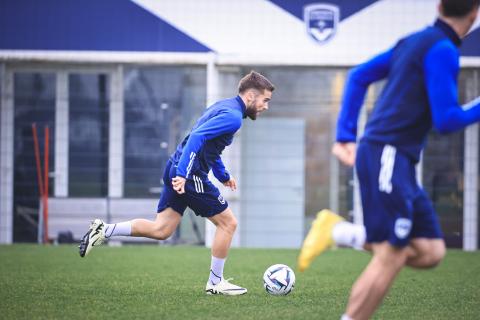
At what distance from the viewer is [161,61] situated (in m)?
14.4

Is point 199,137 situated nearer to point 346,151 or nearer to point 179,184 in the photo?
point 179,184

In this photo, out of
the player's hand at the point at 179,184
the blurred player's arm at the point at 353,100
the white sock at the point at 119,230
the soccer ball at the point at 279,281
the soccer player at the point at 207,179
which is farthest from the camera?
the white sock at the point at 119,230

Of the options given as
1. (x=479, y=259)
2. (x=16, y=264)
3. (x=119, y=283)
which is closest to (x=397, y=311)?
(x=119, y=283)

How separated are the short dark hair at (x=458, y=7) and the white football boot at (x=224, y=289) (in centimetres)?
341

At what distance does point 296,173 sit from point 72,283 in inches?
322

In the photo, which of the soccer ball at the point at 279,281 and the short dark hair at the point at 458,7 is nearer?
the short dark hair at the point at 458,7

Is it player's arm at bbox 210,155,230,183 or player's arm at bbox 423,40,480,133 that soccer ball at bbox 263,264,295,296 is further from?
player's arm at bbox 423,40,480,133

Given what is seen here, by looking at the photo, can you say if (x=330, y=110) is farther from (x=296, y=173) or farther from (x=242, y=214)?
(x=242, y=214)

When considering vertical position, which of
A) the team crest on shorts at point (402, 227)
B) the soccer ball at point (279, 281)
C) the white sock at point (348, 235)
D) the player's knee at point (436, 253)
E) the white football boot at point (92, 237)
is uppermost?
the team crest on shorts at point (402, 227)

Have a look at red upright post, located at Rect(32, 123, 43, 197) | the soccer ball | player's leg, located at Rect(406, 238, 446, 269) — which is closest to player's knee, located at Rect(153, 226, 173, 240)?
the soccer ball

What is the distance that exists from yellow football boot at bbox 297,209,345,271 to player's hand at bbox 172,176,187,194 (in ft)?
7.14

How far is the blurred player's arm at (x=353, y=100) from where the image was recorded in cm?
452

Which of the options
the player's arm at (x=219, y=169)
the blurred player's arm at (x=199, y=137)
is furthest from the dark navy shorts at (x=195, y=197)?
the blurred player's arm at (x=199, y=137)

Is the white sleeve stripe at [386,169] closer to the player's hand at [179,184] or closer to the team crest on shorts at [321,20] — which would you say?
the player's hand at [179,184]
